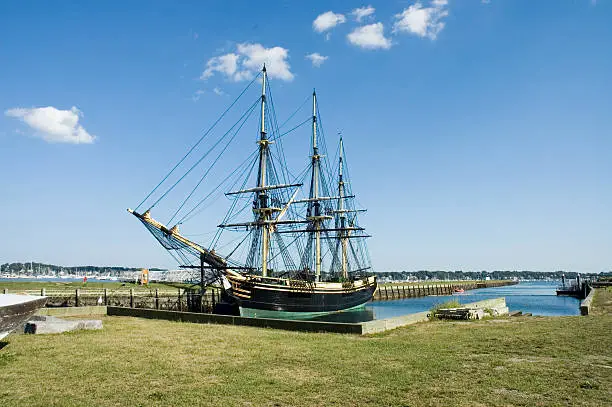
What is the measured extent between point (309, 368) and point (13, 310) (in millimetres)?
8838

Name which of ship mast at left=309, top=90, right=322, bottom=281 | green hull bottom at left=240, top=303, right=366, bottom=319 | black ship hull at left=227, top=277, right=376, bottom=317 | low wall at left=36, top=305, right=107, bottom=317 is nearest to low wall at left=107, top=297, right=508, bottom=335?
low wall at left=36, top=305, right=107, bottom=317

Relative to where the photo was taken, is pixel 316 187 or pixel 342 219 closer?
pixel 316 187

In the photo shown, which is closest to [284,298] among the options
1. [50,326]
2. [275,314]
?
[275,314]

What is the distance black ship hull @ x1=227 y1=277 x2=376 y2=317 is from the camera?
129 feet

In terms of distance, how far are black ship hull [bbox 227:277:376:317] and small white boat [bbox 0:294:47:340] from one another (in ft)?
85.6

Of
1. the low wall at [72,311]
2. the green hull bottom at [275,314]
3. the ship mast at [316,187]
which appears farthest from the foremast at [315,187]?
the low wall at [72,311]

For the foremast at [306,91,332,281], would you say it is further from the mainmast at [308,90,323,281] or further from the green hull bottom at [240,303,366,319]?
the green hull bottom at [240,303,366,319]

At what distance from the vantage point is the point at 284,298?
41531 millimetres

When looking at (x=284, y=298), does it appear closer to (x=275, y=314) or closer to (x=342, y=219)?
(x=275, y=314)

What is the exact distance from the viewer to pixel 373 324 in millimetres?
17859

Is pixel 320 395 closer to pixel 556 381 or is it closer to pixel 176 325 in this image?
pixel 556 381

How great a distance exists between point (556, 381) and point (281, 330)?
11.8 meters

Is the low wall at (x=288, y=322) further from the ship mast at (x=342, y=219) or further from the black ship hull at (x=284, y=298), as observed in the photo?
the ship mast at (x=342, y=219)

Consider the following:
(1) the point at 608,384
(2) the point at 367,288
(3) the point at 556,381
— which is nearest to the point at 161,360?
(3) the point at 556,381
